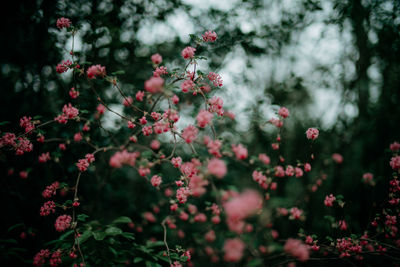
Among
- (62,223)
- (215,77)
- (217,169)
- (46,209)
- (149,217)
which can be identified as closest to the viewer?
(217,169)

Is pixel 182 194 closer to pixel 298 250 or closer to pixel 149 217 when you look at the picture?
pixel 298 250

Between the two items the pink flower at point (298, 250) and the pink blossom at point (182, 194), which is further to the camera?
the pink flower at point (298, 250)

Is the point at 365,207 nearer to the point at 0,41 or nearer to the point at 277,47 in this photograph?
the point at 277,47

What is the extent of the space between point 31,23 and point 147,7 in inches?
73.3

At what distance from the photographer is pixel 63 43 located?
143 inches

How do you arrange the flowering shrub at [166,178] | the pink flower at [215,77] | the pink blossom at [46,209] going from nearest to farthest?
the flowering shrub at [166,178] → the pink blossom at [46,209] → the pink flower at [215,77]

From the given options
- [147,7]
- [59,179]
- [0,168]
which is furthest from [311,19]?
[0,168]

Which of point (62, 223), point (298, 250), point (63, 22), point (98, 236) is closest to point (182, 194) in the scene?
point (98, 236)

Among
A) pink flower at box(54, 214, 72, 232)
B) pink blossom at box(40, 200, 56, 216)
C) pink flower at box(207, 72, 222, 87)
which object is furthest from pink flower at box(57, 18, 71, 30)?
pink flower at box(54, 214, 72, 232)

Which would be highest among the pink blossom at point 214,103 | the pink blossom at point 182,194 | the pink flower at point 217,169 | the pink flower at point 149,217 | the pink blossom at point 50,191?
the pink flower at point 149,217

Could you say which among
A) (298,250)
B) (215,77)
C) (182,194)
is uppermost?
(215,77)

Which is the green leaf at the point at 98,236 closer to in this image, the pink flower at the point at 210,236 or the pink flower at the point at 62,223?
the pink flower at the point at 62,223

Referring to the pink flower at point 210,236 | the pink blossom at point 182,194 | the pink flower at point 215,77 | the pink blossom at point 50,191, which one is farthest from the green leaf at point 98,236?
the pink flower at point 210,236

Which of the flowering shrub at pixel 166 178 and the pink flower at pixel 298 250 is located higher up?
the flowering shrub at pixel 166 178
